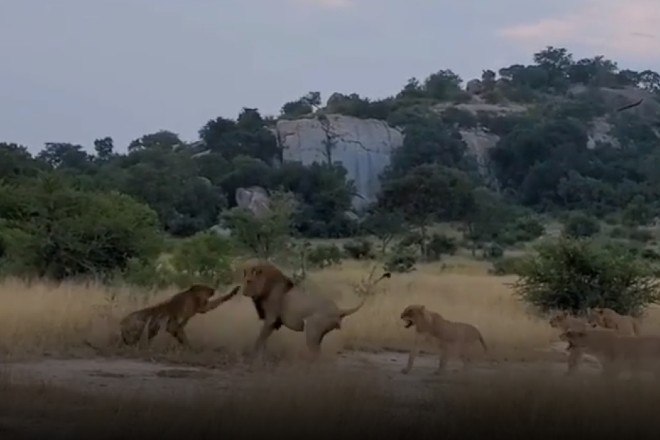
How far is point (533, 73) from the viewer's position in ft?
63.6

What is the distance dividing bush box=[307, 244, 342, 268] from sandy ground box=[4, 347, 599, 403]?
9.11 meters

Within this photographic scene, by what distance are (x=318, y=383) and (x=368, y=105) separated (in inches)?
574

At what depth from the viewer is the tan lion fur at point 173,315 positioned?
917 cm

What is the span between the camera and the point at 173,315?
30.6ft

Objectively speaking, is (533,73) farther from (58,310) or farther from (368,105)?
(58,310)

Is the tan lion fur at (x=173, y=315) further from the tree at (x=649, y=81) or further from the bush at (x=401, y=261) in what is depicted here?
the bush at (x=401, y=261)

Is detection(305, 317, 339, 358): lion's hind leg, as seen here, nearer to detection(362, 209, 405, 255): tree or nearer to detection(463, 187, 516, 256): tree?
detection(463, 187, 516, 256): tree

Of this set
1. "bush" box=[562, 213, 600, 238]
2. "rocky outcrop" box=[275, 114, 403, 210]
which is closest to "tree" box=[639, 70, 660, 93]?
"bush" box=[562, 213, 600, 238]

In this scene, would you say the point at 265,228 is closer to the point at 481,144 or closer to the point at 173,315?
the point at 481,144

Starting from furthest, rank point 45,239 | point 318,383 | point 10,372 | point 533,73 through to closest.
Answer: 1. point 533,73
2. point 45,239
3. point 10,372
4. point 318,383

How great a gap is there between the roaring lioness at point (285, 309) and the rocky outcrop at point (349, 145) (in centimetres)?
986

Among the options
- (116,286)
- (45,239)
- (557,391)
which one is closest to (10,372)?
(557,391)

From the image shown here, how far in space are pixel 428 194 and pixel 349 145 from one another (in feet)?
5.36

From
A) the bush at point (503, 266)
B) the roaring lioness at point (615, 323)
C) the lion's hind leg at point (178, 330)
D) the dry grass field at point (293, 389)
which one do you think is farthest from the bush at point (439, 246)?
the lion's hind leg at point (178, 330)
